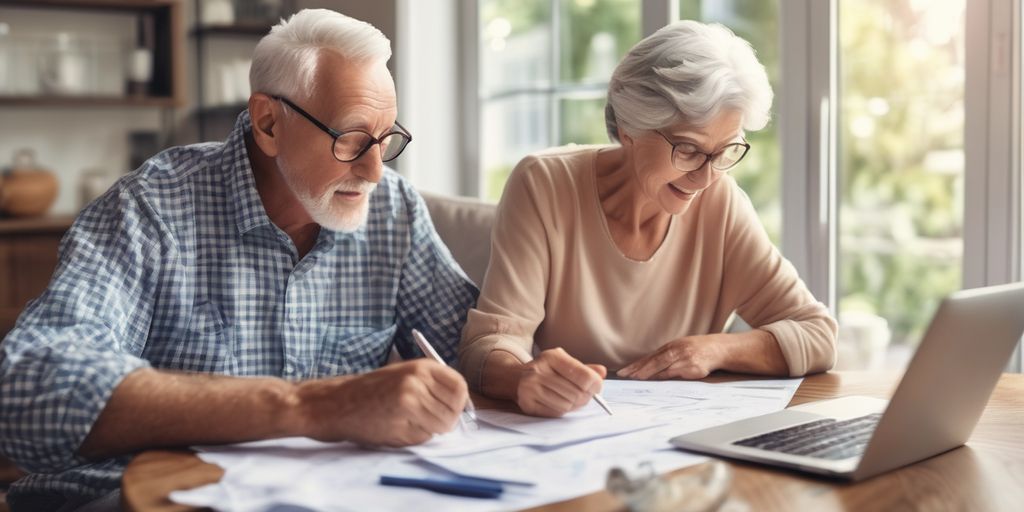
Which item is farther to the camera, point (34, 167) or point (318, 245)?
point (34, 167)

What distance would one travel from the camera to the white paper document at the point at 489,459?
1003 mm

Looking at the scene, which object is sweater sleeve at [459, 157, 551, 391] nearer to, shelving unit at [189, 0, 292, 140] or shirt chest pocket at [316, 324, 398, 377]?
shirt chest pocket at [316, 324, 398, 377]

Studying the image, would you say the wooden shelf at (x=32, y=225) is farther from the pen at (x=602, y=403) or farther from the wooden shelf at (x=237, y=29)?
the pen at (x=602, y=403)

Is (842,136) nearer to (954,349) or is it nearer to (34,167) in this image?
(954,349)

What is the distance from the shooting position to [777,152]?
2.62 metres

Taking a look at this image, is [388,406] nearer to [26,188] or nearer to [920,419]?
[920,419]

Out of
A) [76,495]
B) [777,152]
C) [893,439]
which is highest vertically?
[777,152]

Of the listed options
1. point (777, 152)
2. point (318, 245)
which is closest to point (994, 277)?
point (777, 152)

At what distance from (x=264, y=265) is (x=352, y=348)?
209mm

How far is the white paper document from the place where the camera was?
39.5 inches

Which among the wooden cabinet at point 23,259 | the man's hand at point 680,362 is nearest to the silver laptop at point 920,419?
the man's hand at point 680,362

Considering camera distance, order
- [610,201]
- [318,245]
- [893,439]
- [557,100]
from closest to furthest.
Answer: [893,439] → [318,245] → [610,201] → [557,100]

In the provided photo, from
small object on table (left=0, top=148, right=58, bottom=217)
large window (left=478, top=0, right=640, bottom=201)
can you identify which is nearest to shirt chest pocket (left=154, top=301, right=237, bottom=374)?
large window (left=478, top=0, right=640, bottom=201)

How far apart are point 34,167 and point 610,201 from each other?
2.82m
